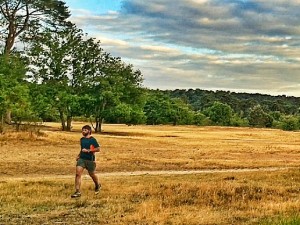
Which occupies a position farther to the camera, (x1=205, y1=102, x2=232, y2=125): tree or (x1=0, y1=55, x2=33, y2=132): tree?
(x1=205, y1=102, x2=232, y2=125): tree

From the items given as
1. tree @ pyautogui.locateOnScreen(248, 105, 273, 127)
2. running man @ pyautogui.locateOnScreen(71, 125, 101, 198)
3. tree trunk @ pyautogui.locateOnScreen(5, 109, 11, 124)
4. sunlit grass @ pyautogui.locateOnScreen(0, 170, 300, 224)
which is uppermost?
tree @ pyautogui.locateOnScreen(248, 105, 273, 127)

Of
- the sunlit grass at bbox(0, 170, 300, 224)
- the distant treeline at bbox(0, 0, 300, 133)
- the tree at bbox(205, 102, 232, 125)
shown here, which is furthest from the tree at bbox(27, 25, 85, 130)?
the tree at bbox(205, 102, 232, 125)

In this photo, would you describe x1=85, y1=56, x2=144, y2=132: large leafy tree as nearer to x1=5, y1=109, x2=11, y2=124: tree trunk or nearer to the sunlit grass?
x1=5, y1=109, x2=11, y2=124: tree trunk

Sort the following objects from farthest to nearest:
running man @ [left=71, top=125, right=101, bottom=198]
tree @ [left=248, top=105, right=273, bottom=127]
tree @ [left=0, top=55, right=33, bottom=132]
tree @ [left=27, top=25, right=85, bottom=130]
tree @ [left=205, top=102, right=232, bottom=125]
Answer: tree @ [left=248, top=105, right=273, bottom=127] < tree @ [left=205, top=102, right=232, bottom=125] < tree @ [left=27, top=25, right=85, bottom=130] < tree @ [left=0, top=55, right=33, bottom=132] < running man @ [left=71, top=125, right=101, bottom=198]

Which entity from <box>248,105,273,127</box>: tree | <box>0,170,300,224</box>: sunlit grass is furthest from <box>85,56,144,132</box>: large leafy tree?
<box>248,105,273,127</box>: tree

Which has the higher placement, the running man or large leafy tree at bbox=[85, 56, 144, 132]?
large leafy tree at bbox=[85, 56, 144, 132]

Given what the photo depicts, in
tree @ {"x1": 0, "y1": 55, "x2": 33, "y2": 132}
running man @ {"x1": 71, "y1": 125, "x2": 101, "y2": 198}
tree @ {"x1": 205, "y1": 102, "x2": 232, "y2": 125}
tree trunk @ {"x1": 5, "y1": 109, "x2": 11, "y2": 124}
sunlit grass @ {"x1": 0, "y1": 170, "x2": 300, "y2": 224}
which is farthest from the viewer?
tree @ {"x1": 205, "y1": 102, "x2": 232, "y2": 125}

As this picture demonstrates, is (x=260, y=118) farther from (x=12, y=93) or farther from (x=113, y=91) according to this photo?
(x=12, y=93)

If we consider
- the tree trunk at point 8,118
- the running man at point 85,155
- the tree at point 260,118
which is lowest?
the running man at point 85,155

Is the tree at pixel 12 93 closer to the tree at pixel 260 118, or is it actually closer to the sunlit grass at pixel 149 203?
the sunlit grass at pixel 149 203

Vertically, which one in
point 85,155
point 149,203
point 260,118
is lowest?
point 149,203

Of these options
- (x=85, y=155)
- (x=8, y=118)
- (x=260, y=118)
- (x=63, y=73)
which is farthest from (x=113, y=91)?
(x=260, y=118)

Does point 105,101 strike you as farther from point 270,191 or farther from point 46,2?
point 270,191

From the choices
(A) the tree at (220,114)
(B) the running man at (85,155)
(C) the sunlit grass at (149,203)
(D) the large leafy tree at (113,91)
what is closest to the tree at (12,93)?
(D) the large leafy tree at (113,91)
